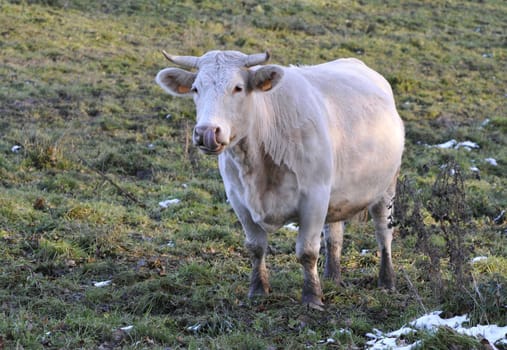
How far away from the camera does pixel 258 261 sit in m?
7.21

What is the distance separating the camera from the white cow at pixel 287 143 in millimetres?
6227

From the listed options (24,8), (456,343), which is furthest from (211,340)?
(24,8)

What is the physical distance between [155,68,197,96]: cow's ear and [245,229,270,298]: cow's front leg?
58.6 inches

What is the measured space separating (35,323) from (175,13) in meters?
17.7

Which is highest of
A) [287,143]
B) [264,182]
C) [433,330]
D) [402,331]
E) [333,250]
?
[287,143]

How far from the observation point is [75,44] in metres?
18.6

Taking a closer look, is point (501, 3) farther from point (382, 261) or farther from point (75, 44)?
point (382, 261)

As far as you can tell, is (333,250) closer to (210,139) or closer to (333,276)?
(333,276)

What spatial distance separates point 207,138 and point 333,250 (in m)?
2.87

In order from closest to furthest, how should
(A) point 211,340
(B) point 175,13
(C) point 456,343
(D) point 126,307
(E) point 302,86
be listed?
(C) point 456,343 < (A) point 211,340 < (D) point 126,307 < (E) point 302,86 < (B) point 175,13

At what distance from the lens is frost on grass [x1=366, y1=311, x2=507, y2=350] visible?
4.96m

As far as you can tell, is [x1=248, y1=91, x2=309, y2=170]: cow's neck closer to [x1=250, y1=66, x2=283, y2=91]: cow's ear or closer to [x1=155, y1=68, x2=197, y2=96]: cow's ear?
[x1=250, y1=66, x2=283, y2=91]: cow's ear

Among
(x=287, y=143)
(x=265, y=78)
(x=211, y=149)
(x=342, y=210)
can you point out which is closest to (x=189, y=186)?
(x=342, y=210)

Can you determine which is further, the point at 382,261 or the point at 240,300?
the point at 382,261
